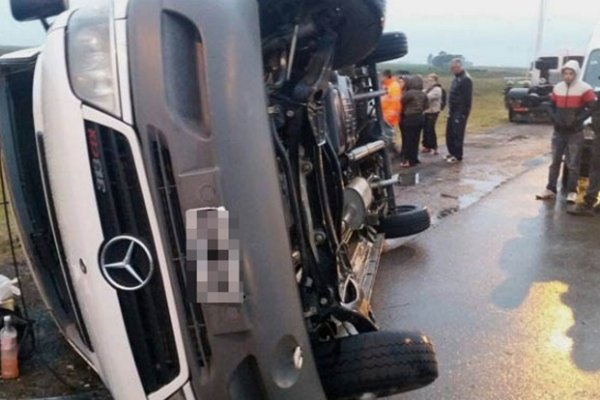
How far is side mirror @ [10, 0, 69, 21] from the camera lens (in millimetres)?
3057

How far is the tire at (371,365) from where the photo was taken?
2.41m

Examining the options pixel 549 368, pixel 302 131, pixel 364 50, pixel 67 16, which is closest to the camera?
pixel 67 16

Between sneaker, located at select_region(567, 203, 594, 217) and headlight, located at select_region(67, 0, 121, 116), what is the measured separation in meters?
6.58

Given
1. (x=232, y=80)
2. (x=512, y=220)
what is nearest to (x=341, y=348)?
(x=232, y=80)

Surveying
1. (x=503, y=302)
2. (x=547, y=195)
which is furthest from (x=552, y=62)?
(x=503, y=302)

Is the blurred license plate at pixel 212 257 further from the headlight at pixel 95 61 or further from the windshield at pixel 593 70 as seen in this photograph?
the windshield at pixel 593 70

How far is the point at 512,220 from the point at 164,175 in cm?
591

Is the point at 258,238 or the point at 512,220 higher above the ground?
the point at 258,238

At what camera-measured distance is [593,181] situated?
24.7ft

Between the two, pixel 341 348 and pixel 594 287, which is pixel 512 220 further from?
pixel 341 348

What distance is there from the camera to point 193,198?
1.97 m

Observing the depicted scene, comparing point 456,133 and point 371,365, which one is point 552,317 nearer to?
point 371,365

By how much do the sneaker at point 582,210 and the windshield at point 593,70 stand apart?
129 inches

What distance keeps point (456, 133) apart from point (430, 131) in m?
1.03
